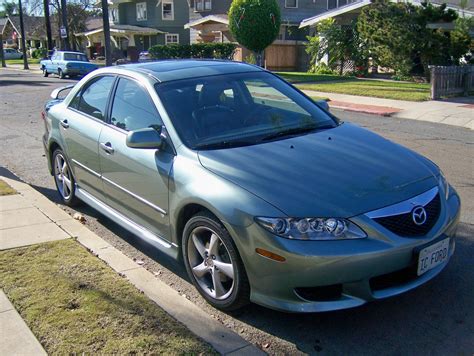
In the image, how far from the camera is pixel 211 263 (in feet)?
11.8

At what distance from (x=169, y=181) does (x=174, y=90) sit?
3.02 ft

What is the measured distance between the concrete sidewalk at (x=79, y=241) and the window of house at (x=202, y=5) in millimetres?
36322

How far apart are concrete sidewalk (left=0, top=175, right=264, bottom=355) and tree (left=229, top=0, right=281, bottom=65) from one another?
2001cm

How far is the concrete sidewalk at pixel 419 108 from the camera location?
1272cm

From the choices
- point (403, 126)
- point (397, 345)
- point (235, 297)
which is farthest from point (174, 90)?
point (403, 126)

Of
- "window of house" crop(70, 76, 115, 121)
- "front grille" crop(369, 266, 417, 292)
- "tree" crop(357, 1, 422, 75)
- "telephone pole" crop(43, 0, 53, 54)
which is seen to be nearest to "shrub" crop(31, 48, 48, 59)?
"telephone pole" crop(43, 0, 53, 54)

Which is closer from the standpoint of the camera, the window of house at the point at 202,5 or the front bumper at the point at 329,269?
the front bumper at the point at 329,269

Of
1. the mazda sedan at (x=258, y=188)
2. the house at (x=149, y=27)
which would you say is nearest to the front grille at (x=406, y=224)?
the mazda sedan at (x=258, y=188)

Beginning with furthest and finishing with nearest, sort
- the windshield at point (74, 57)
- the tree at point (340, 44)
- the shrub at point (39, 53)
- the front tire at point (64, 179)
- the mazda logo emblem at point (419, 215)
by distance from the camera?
the shrub at point (39, 53) → the windshield at point (74, 57) → the tree at point (340, 44) → the front tire at point (64, 179) → the mazda logo emblem at point (419, 215)

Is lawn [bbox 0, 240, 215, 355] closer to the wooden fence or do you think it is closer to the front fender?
the front fender

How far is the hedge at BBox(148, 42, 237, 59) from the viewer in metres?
32.7

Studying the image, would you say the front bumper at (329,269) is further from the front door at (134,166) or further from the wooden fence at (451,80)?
the wooden fence at (451,80)

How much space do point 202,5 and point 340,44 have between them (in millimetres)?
18150

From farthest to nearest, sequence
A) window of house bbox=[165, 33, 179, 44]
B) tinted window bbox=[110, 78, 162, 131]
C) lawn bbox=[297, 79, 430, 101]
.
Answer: window of house bbox=[165, 33, 179, 44] → lawn bbox=[297, 79, 430, 101] → tinted window bbox=[110, 78, 162, 131]
